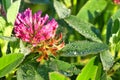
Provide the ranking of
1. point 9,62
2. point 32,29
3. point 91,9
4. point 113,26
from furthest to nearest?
point 91,9
point 113,26
point 32,29
point 9,62

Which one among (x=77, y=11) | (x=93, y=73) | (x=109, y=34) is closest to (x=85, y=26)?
(x=109, y=34)

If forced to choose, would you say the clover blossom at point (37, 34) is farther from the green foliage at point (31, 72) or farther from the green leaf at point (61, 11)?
the green leaf at point (61, 11)

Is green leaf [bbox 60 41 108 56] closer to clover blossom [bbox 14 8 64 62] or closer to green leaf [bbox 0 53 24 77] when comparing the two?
clover blossom [bbox 14 8 64 62]

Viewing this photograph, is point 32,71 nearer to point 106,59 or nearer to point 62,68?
point 62,68

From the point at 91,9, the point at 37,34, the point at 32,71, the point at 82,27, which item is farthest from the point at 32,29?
the point at 91,9

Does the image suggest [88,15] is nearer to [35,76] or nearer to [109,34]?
[109,34]

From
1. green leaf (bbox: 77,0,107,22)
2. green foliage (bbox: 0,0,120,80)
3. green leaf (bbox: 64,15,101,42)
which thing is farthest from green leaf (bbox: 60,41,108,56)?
green leaf (bbox: 77,0,107,22)
